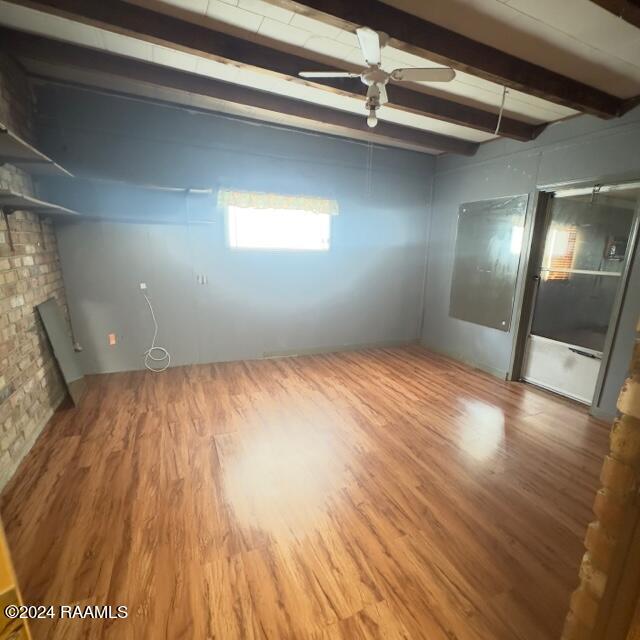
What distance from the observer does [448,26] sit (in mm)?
1836

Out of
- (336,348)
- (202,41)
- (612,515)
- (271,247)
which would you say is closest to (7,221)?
(202,41)

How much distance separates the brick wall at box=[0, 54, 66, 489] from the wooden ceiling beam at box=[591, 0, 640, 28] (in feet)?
11.5

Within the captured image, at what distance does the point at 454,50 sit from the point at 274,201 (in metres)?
2.27

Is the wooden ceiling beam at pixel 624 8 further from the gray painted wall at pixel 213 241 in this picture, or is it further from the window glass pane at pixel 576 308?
the gray painted wall at pixel 213 241

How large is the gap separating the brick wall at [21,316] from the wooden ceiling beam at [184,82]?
29cm

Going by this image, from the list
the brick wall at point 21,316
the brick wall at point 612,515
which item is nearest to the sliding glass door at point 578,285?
the brick wall at point 612,515

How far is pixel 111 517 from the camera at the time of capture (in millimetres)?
1649

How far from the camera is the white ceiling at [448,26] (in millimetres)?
1693

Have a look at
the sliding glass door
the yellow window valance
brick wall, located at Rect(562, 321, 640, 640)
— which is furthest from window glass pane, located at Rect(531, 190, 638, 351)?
brick wall, located at Rect(562, 321, 640, 640)

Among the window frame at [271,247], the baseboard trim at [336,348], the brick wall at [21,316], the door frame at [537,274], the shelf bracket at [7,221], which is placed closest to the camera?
the brick wall at [21,316]

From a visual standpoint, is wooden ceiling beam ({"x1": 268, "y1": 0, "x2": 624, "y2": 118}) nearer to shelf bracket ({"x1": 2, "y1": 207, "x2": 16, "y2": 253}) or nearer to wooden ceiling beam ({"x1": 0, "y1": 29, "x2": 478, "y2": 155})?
wooden ceiling beam ({"x1": 0, "y1": 29, "x2": 478, "y2": 155})

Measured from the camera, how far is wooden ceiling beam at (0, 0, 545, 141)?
172 cm

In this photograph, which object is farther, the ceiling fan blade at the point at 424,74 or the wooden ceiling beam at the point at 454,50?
the ceiling fan blade at the point at 424,74

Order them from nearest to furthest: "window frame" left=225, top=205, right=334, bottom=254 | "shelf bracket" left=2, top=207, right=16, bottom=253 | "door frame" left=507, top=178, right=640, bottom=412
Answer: "shelf bracket" left=2, top=207, right=16, bottom=253 → "door frame" left=507, top=178, right=640, bottom=412 → "window frame" left=225, top=205, right=334, bottom=254
